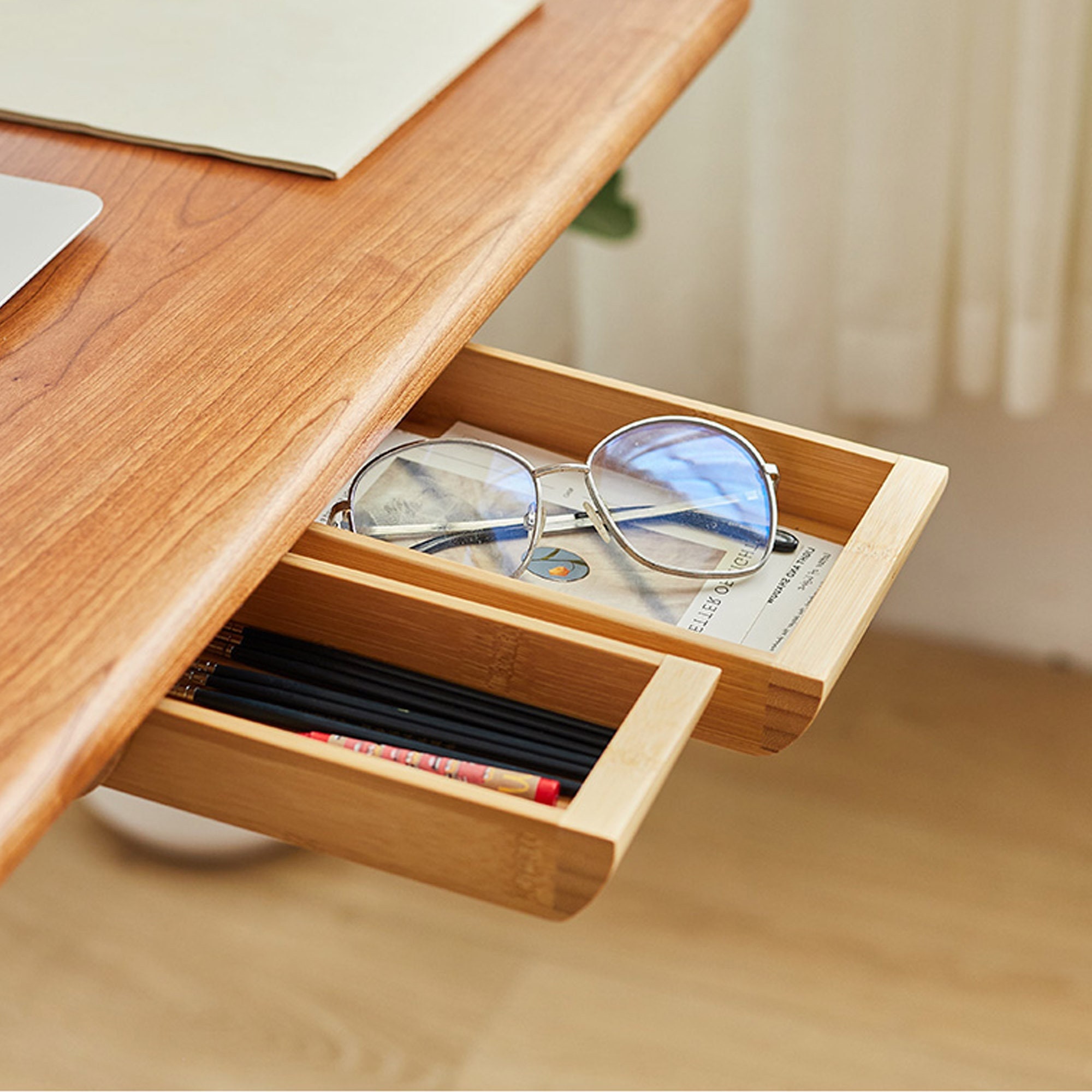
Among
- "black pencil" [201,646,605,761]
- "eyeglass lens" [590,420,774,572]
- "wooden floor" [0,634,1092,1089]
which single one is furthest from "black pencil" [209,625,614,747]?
"wooden floor" [0,634,1092,1089]

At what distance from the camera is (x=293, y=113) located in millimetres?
715

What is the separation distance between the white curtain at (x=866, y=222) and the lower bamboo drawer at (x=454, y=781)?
2.67 feet

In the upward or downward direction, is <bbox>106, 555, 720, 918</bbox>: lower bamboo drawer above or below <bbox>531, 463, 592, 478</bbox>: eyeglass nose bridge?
above

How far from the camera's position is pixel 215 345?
0.56m

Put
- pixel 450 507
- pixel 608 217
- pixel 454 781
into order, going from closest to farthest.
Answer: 1. pixel 454 781
2. pixel 450 507
3. pixel 608 217

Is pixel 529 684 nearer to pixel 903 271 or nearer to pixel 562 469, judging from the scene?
pixel 562 469

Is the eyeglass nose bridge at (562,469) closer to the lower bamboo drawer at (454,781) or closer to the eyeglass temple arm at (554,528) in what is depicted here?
the eyeglass temple arm at (554,528)

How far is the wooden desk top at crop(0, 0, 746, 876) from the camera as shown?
0.43 m

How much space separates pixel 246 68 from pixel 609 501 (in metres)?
0.31

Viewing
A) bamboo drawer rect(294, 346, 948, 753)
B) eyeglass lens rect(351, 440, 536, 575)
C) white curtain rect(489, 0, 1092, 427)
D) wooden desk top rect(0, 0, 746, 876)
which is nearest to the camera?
wooden desk top rect(0, 0, 746, 876)

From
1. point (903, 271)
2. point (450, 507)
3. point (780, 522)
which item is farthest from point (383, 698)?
point (903, 271)

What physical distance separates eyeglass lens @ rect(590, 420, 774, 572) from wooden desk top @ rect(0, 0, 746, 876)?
0.10m

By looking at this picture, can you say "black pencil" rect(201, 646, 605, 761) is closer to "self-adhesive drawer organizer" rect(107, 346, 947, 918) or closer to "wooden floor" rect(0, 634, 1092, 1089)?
"self-adhesive drawer organizer" rect(107, 346, 947, 918)

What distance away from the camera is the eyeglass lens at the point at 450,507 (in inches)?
A: 25.4
